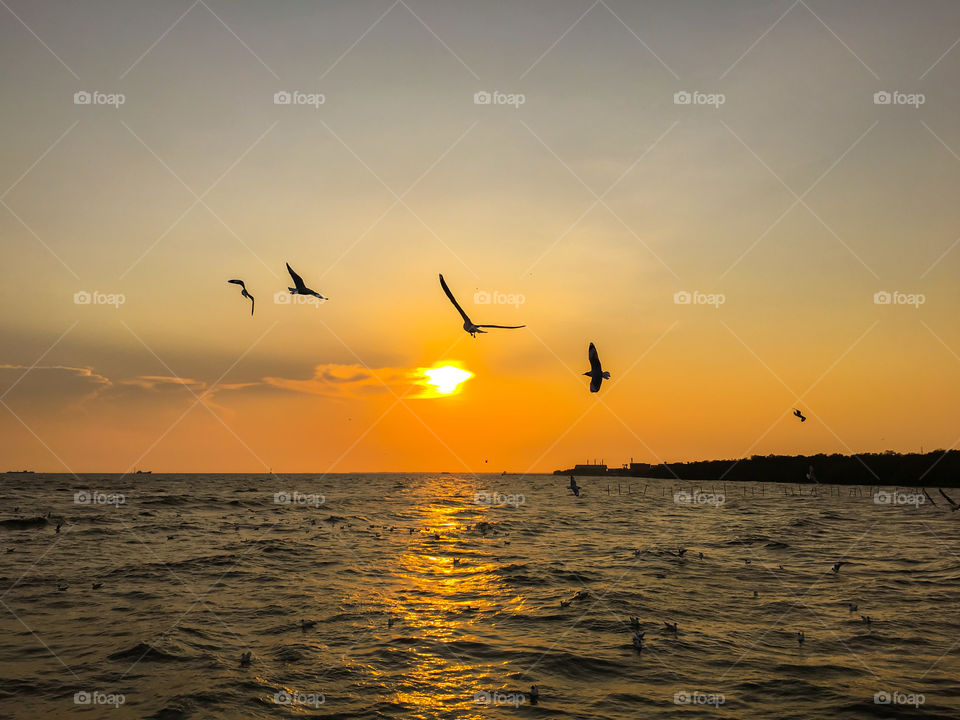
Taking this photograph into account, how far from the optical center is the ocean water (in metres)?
12.0

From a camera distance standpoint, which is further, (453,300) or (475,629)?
(475,629)

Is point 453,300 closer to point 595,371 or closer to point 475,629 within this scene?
point 595,371

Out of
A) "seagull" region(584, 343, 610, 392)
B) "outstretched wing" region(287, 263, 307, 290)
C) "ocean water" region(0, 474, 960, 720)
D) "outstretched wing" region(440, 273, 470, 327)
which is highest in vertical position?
"outstretched wing" region(287, 263, 307, 290)

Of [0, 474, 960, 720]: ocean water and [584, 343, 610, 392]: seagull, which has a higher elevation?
[584, 343, 610, 392]: seagull

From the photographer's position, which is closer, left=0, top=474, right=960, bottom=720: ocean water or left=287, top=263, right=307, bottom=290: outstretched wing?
left=0, top=474, right=960, bottom=720: ocean water

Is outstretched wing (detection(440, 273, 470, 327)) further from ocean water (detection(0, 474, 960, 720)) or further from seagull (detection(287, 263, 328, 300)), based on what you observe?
ocean water (detection(0, 474, 960, 720))

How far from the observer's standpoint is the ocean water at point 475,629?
39.4 feet

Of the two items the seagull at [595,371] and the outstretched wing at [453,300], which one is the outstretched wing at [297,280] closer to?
the outstretched wing at [453,300]

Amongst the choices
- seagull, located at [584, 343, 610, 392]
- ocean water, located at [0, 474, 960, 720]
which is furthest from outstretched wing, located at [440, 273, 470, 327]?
ocean water, located at [0, 474, 960, 720]

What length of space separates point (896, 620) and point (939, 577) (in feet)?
25.6

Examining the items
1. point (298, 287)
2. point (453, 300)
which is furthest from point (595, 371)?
point (298, 287)

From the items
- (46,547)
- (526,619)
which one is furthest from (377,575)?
(46,547)

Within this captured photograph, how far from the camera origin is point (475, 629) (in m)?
16.7

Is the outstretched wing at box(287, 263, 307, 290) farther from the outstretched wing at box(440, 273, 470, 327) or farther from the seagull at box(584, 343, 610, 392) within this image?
the seagull at box(584, 343, 610, 392)
